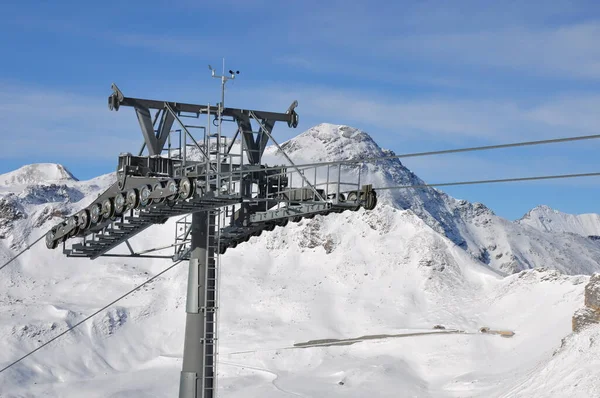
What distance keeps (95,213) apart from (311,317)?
191 ft

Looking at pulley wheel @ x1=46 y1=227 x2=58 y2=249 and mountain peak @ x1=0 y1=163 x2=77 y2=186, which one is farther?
mountain peak @ x1=0 y1=163 x2=77 y2=186

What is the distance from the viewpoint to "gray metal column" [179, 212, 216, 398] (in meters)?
29.9

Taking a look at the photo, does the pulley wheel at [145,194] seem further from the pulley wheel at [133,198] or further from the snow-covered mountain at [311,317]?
the snow-covered mountain at [311,317]

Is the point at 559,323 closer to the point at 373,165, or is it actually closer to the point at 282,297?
the point at 282,297

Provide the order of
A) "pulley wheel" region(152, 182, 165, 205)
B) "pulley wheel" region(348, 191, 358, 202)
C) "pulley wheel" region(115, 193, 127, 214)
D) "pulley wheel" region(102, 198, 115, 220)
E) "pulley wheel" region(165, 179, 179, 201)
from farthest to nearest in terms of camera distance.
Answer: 1. "pulley wheel" region(102, 198, 115, 220)
2. "pulley wheel" region(115, 193, 127, 214)
3. "pulley wheel" region(348, 191, 358, 202)
4. "pulley wheel" region(152, 182, 165, 205)
5. "pulley wheel" region(165, 179, 179, 201)

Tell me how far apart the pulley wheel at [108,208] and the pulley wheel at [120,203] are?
537mm

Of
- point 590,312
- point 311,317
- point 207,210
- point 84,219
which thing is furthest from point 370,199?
point 311,317

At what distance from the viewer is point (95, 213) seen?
1259 inches

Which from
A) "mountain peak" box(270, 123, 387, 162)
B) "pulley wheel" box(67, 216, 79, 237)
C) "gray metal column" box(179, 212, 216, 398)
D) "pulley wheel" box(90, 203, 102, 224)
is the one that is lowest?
"gray metal column" box(179, 212, 216, 398)

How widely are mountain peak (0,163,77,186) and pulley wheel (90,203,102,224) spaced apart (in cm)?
13208

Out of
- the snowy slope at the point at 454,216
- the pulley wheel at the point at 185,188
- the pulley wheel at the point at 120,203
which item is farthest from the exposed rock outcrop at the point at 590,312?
the snowy slope at the point at 454,216

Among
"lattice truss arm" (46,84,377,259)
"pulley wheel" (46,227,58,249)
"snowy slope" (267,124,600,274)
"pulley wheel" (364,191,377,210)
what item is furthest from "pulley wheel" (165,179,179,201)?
"snowy slope" (267,124,600,274)

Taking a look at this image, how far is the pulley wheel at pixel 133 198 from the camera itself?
2859 centimetres

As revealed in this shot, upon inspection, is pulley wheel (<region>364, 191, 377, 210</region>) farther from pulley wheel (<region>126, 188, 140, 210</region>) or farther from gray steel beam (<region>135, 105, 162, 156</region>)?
gray steel beam (<region>135, 105, 162, 156</region>)
